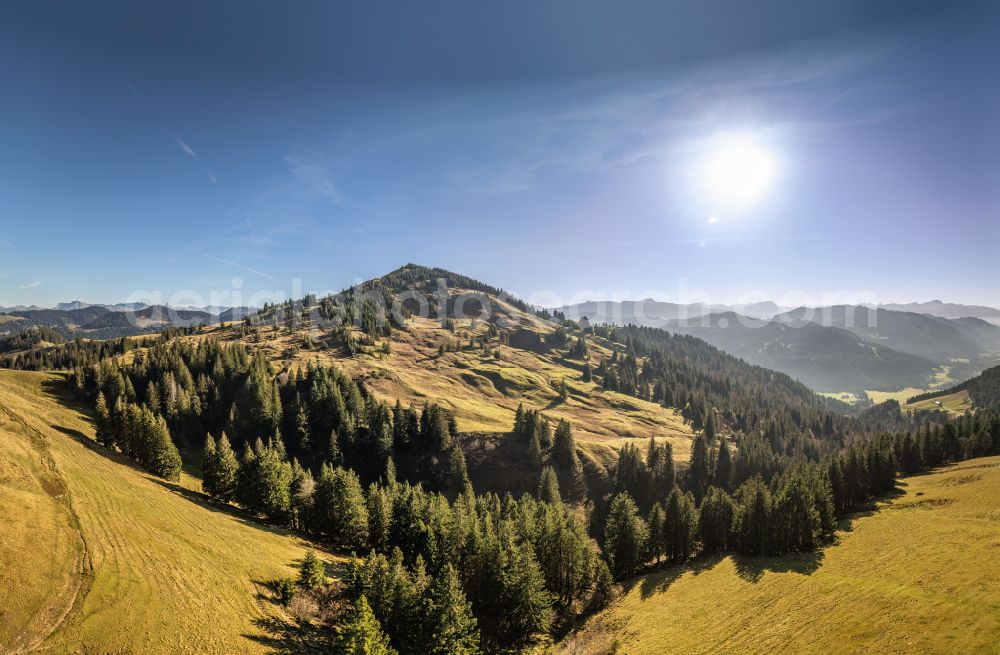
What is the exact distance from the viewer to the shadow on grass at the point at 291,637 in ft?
132

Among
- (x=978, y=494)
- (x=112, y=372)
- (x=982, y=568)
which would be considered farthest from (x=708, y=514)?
(x=112, y=372)

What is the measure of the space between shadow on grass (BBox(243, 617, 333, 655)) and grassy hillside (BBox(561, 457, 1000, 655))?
111 ft

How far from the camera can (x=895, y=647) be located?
3819cm

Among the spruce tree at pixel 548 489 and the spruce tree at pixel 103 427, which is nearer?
the spruce tree at pixel 103 427

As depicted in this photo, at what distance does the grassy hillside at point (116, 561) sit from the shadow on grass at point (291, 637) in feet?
1.71

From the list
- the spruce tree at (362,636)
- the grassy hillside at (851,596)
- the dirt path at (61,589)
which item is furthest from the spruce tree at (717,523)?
the dirt path at (61,589)

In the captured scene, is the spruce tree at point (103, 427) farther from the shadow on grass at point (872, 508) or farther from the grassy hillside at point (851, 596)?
the shadow on grass at point (872, 508)

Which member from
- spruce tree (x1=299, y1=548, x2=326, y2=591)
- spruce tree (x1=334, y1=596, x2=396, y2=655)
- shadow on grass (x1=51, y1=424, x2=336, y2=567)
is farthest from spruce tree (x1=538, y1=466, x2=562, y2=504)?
spruce tree (x1=334, y1=596, x2=396, y2=655)

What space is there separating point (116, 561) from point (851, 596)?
83773 mm

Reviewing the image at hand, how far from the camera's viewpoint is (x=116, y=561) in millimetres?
42062

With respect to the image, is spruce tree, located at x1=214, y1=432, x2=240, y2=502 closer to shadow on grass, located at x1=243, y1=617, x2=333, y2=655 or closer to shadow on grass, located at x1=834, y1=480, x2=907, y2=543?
shadow on grass, located at x1=243, y1=617, x2=333, y2=655

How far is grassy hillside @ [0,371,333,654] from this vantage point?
113 ft

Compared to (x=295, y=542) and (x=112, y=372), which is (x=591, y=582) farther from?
(x=112, y=372)

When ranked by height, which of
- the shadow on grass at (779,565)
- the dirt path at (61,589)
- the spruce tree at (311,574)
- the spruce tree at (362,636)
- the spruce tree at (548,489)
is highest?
the dirt path at (61,589)
